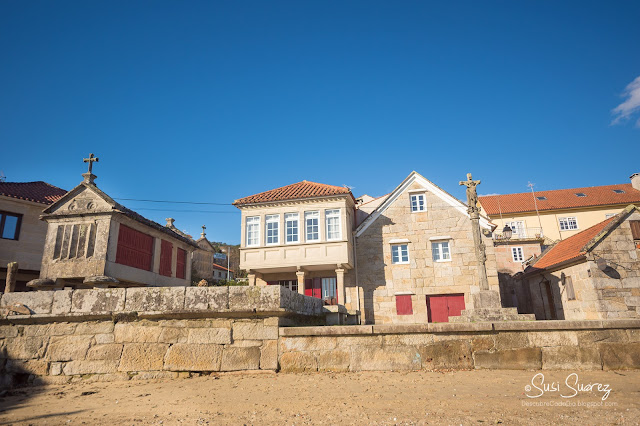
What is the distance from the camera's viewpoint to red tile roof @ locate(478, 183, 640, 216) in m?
36.3

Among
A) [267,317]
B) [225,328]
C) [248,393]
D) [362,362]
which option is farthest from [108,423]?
[362,362]

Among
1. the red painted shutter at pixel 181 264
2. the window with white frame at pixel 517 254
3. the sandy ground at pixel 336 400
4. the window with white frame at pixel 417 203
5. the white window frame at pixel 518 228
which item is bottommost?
the sandy ground at pixel 336 400

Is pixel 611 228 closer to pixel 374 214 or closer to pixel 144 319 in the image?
pixel 374 214

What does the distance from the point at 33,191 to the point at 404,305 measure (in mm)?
19755

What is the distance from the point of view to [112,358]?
6414mm

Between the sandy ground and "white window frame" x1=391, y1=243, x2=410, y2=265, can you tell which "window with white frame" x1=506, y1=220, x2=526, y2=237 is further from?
the sandy ground

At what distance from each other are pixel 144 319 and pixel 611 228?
16804mm

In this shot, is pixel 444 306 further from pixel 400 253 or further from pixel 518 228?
pixel 518 228

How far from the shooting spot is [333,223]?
19.4 metres

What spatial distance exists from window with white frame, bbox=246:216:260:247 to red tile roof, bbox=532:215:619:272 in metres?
14.0

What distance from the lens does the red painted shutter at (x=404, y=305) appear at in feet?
61.4

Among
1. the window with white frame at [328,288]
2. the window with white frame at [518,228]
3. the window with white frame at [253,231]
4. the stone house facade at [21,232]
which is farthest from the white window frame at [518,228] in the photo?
the stone house facade at [21,232]

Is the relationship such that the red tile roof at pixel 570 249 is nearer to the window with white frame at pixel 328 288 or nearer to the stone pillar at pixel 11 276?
the window with white frame at pixel 328 288

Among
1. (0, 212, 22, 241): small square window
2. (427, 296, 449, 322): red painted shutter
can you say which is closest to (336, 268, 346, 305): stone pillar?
(427, 296, 449, 322): red painted shutter
